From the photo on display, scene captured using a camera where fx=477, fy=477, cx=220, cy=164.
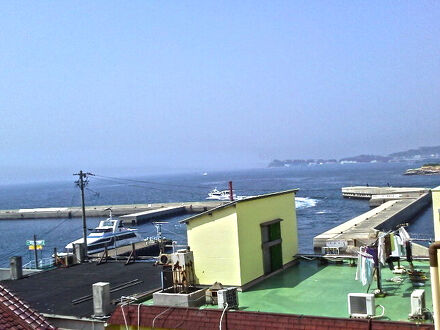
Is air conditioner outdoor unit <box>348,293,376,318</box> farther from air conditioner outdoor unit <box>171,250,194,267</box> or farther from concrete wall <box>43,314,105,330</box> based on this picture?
concrete wall <box>43,314,105,330</box>

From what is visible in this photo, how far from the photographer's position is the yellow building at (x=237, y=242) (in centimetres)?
1325

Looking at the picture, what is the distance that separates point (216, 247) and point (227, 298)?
2.48 m

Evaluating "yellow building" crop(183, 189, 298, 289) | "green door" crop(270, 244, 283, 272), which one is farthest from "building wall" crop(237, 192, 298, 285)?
"green door" crop(270, 244, 283, 272)

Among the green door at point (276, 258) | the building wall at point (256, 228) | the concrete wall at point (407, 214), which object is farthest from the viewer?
the concrete wall at point (407, 214)

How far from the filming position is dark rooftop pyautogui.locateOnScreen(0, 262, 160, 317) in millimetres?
13383

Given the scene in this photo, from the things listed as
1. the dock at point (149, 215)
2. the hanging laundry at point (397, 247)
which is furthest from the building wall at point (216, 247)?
the dock at point (149, 215)

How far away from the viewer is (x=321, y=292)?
41.0 ft

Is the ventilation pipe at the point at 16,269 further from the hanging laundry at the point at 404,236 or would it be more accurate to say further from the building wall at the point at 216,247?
the hanging laundry at the point at 404,236

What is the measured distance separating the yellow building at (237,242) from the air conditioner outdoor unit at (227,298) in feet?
5.76

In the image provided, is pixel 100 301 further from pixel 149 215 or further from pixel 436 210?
pixel 149 215

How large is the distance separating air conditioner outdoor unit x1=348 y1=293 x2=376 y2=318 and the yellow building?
3.91 metres

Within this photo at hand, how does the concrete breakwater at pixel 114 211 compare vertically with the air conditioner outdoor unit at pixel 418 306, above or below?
below

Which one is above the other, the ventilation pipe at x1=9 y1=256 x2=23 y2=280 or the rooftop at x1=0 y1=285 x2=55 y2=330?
the rooftop at x1=0 y1=285 x2=55 y2=330

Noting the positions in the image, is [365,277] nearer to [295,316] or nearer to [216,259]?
[295,316]
